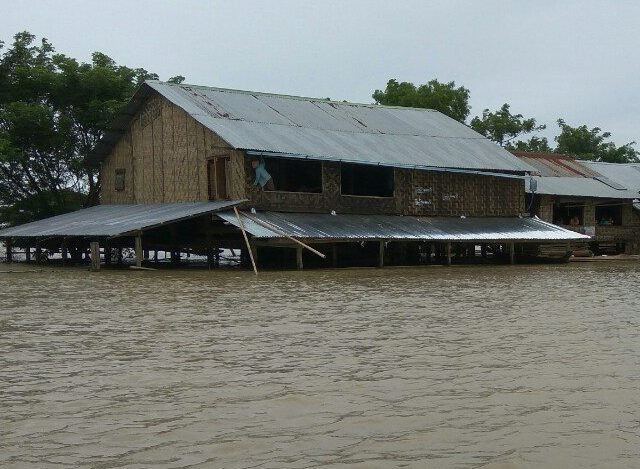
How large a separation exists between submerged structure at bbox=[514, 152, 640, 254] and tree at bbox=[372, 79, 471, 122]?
25.3 ft

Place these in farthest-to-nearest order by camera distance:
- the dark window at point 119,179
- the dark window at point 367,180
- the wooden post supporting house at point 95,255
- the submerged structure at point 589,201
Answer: the submerged structure at point 589,201, the dark window at point 119,179, the dark window at point 367,180, the wooden post supporting house at point 95,255

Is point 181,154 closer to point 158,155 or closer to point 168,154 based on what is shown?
point 168,154

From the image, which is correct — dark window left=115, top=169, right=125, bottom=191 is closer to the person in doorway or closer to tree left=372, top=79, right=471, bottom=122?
the person in doorway

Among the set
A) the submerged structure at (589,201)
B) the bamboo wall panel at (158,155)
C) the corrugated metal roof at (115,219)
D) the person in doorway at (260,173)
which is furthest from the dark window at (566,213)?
the corrugated metal roof at (115,219)

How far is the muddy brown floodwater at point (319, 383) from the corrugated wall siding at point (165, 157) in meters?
10.2

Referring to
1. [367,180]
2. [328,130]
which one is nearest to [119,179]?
[328,130]

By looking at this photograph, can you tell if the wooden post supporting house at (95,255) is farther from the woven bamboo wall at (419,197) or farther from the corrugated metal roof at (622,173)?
the corrugated metal roof at (622,173)

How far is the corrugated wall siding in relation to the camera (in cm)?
2325

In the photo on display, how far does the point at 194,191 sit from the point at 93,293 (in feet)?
31.2

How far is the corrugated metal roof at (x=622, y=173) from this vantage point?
34250mm

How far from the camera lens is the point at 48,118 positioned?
2838cm

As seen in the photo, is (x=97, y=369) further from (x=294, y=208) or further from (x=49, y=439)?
(x=294, y=208)

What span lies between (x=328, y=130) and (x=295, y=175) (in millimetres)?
1612

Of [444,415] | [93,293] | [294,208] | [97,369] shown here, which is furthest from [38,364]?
[294,208]
